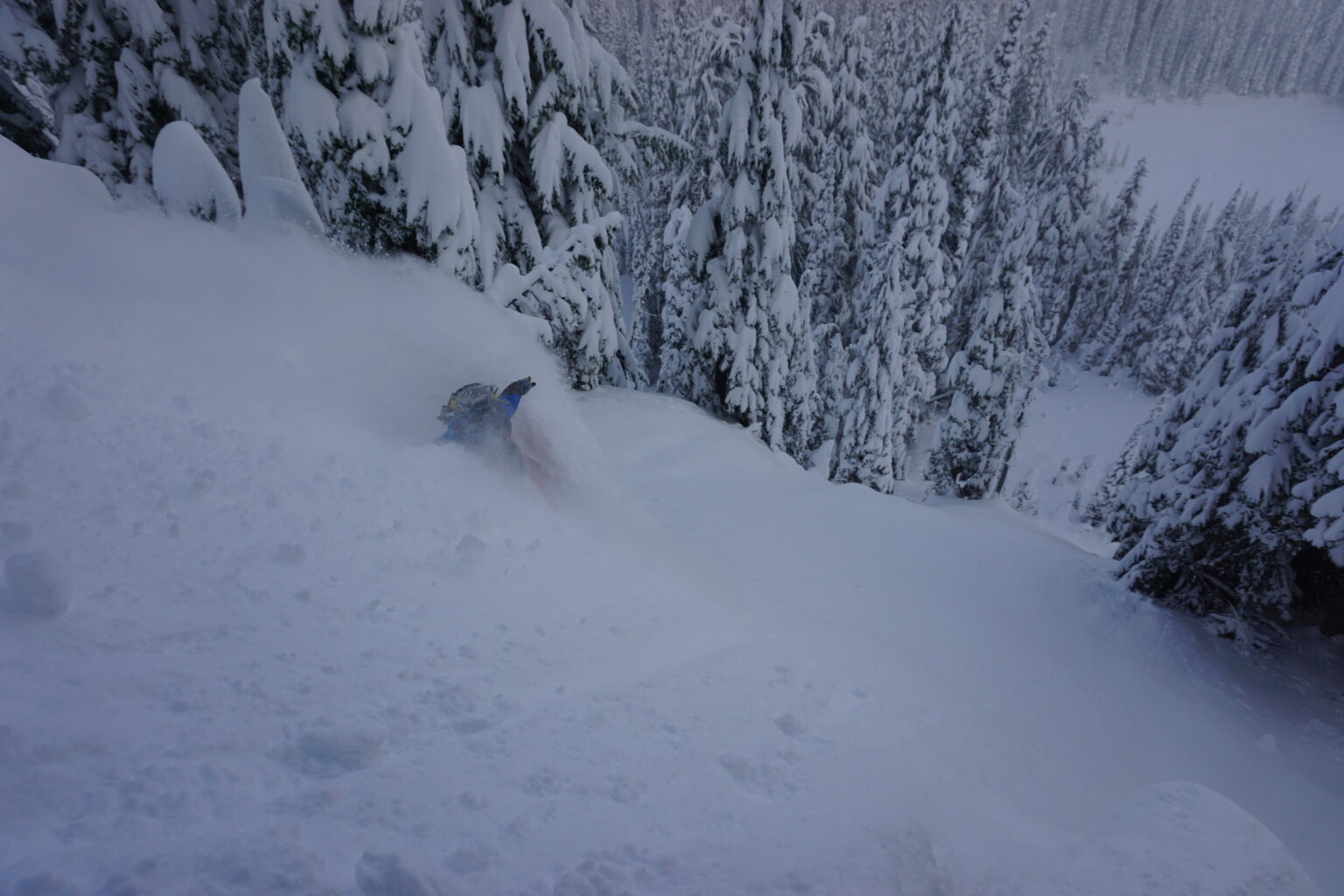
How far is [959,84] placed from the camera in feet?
61.0

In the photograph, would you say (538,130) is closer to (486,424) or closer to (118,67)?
(118,67)

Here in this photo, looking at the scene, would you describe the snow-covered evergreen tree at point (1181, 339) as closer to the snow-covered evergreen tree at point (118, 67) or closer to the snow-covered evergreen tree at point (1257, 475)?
the snow-covered evergreen tree at point (1257, 475)

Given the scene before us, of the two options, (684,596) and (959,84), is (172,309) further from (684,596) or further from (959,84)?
(959,84)

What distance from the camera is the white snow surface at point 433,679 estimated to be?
198cm

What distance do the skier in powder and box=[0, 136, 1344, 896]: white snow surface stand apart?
327mm

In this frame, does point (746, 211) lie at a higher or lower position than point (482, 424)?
higher

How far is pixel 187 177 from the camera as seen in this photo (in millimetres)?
6812

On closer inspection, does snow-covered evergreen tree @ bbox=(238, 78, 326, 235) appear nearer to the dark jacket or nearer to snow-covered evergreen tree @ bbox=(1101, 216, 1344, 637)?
the dark jacket

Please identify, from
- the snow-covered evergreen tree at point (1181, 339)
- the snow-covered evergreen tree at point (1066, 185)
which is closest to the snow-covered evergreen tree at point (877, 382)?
the snow-covered evergreen tree at point (1066, 185)

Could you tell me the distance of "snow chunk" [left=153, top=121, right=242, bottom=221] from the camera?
6789 mm

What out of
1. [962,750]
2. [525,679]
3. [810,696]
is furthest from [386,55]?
[962,750]

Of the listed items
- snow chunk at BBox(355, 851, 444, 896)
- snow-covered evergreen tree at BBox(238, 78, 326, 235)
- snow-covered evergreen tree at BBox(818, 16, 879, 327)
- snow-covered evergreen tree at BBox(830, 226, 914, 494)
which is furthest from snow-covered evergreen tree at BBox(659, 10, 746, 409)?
snow chunk at BBox(355, 851, 444, 896)

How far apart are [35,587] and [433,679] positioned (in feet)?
5.38

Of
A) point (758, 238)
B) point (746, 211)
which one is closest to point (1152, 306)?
point (758, 238)
